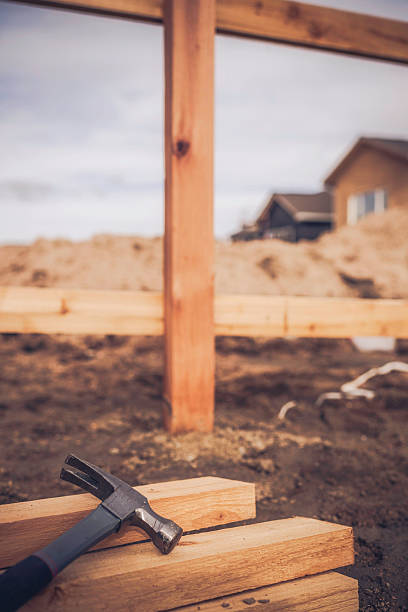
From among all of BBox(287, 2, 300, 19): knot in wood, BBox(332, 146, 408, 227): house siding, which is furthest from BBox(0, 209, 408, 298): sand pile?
BBox(332, 146, 408, 227): house siding

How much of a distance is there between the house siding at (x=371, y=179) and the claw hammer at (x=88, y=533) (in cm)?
1615

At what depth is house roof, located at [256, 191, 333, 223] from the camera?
22469 millimetres

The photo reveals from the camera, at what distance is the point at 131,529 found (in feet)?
3.87

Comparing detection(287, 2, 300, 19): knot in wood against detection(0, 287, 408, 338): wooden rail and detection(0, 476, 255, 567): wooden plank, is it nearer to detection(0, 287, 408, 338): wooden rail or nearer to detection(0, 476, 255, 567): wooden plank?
detection(0, 287, 408, 338): wooden rail

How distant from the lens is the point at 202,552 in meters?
1.11

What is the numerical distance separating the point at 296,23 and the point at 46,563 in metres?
2.79

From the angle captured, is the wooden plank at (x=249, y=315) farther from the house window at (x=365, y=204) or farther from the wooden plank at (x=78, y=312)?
the house window at (x=365, y=204)

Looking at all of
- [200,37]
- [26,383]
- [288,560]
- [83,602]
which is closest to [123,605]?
[83,602]

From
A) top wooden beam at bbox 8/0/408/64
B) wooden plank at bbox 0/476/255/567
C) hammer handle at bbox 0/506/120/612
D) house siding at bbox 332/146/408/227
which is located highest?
house siding at bbox 332/146/408/227

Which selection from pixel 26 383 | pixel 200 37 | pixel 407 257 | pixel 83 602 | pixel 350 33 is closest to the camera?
pixel 83 602

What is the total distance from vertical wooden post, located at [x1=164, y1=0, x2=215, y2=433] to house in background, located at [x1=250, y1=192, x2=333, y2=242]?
20.0m

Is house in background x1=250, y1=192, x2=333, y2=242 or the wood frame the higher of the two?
house in background x1=250, y1=192, x2=333, y2=242

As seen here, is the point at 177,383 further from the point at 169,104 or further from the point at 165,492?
the point at 169,104

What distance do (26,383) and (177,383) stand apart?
1.96 m
